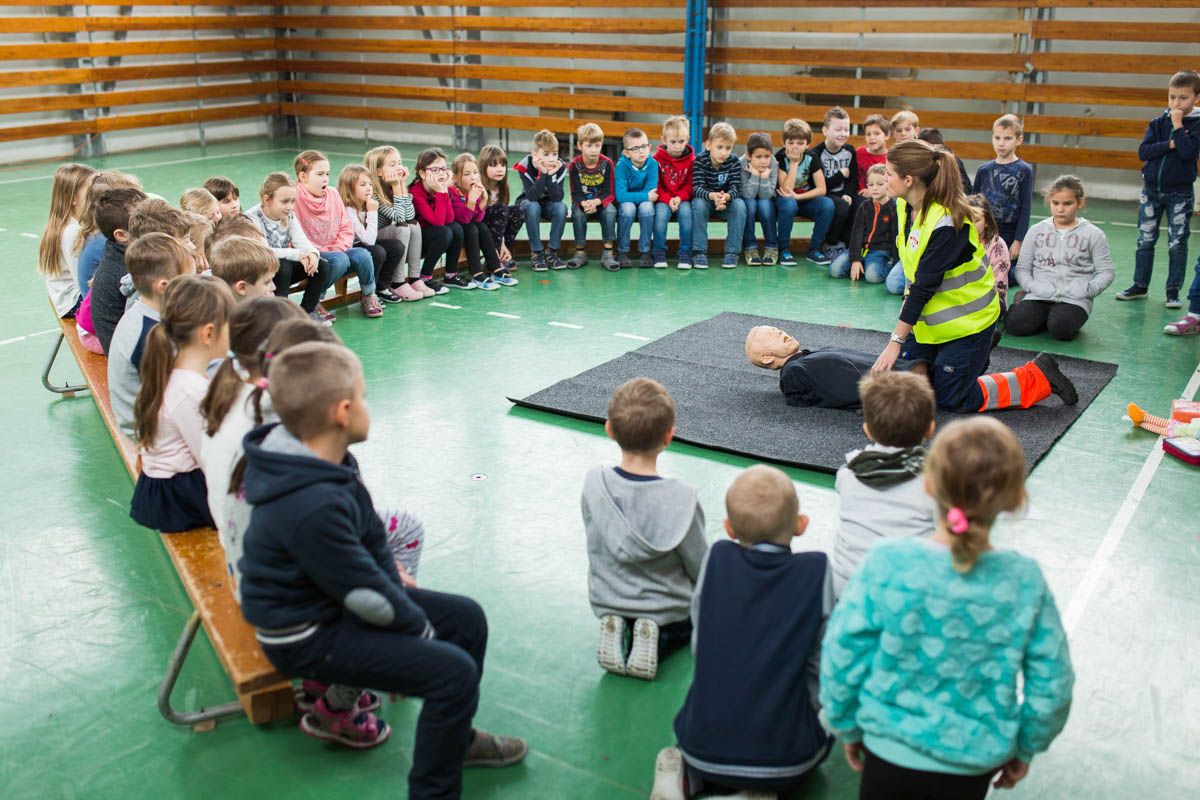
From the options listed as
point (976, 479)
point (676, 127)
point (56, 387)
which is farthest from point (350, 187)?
point (976, 479)

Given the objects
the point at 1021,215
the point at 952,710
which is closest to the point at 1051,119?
the point at 1021,215

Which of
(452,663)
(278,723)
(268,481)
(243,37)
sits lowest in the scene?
(278,723)

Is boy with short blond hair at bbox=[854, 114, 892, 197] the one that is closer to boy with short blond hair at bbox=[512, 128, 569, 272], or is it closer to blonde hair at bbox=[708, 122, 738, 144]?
blonde hair at bbox=[708, 122, 738, 144]

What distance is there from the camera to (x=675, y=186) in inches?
303

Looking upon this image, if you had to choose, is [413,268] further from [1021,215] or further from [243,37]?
[243,37]

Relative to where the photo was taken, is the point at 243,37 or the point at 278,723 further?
the point at 243,37

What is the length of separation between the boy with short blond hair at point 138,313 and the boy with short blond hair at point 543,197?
4.20 meters

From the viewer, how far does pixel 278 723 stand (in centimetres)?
261

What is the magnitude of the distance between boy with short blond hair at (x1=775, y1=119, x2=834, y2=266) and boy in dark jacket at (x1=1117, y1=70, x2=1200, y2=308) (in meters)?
2.13

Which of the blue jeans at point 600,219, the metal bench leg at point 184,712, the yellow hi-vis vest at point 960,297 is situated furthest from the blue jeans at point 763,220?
the metal bench leg at point 184,712

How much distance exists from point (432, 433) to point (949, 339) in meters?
2.25

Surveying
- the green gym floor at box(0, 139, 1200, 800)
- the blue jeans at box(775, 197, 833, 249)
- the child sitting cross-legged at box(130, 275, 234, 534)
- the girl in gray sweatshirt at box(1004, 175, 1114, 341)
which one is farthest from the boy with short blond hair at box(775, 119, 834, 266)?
the child sitting cross-legged at box(130, 275, 234, 534)

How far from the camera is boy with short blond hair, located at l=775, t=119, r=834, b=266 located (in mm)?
7766

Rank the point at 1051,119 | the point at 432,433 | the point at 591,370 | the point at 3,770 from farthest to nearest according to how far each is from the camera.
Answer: the point at 1051,119 < the point at 591,370 < the point at 432,433 < the point at 3,770
